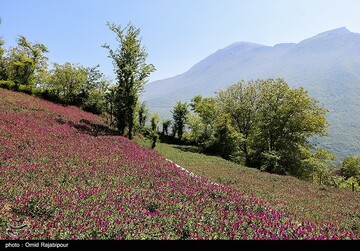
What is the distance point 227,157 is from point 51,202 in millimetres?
41212

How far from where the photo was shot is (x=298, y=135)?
42.4m

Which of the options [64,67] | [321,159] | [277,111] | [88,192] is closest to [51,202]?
[88,192]

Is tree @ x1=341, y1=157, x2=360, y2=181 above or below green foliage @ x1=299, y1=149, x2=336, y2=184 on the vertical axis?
below

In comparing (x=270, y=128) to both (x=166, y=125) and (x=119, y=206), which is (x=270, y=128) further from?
(x=119, y=206)

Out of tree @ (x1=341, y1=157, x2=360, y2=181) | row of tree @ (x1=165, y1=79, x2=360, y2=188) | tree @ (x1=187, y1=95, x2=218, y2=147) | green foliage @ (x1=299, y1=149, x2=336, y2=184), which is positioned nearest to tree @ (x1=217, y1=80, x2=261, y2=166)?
row of tree @ (x1=165, y1=79, x2=360, y2=188)

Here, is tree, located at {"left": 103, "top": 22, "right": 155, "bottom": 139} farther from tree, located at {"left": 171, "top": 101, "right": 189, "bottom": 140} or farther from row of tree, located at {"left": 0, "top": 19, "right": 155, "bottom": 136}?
tree, located at {"left": 171, "top": 101, "right": 189, "bottom": 140}

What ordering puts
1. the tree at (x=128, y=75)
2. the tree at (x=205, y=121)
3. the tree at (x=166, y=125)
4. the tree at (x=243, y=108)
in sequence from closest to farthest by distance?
the tree at (x=128, y=75) → the tree at (x=243, y=108) → the tree at (x=205, y=121) → the tree at (x=166, y=125)

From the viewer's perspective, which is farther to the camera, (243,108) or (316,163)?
(243,108)

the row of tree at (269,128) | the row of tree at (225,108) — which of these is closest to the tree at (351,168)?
the row of tree at (269,128)

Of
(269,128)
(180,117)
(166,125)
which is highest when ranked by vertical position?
(180,117)

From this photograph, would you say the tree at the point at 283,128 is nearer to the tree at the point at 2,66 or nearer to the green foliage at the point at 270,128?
the green foliage at the point at 270,128

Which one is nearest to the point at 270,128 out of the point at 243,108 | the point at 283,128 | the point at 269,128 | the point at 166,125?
the point at 269,128

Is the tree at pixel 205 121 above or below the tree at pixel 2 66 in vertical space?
below
